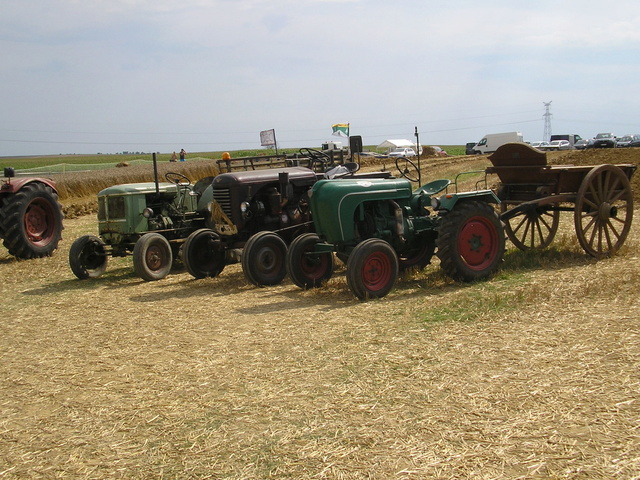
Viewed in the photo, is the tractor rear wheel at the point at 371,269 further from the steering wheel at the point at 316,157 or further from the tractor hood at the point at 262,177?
the steering wheel at the point at 316,157

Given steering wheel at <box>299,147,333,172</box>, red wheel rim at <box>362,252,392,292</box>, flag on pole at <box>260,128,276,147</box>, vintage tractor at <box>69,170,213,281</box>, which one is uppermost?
flag on pole at <box>260,128,276,147</box>

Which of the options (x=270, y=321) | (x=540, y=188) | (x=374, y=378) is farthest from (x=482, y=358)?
(x=540, y=188)

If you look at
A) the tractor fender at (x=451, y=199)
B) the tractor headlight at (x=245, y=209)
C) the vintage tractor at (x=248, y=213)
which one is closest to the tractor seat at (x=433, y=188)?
the tractor fender at (x=451, y=199)

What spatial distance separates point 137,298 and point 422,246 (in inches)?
141

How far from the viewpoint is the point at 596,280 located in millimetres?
7102

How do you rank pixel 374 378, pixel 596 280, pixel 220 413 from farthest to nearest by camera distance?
pixel 596 280, pixel 374 378, pixel 220 413

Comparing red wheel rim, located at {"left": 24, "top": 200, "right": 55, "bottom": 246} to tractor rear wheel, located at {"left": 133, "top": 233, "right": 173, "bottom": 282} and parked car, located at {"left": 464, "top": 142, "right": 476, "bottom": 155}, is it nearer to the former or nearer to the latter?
Result: tractor rear wheel, located at {"left": 133, "top": 233, "right": 173, "bottom": 282}

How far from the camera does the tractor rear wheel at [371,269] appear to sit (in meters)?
7.04

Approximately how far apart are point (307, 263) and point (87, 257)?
3884 millimetres

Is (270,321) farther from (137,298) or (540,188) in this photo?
(540,188)

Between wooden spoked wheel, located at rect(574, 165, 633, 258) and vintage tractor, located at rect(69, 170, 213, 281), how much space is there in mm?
5558

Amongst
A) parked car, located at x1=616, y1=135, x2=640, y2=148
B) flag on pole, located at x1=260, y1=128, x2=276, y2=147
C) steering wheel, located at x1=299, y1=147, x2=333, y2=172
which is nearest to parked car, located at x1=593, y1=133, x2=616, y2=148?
→ parked car, located at x1=616, y1=135, x2=640, y2=148

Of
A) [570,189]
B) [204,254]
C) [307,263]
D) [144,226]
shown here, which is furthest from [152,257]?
[570,189]

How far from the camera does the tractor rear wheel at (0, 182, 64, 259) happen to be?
11.7m
